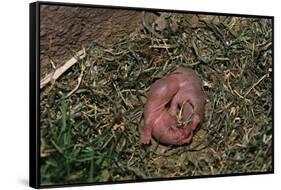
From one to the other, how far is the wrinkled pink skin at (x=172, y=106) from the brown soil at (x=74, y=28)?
0.97 feet

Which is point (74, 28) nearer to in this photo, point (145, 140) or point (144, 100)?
point (144, 100)

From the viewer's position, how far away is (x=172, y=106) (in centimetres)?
404

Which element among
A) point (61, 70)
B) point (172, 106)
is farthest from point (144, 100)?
point (61, 70)

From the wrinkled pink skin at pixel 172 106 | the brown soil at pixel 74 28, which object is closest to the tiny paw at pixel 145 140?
the wrinkled pink skin at pixel 172 106

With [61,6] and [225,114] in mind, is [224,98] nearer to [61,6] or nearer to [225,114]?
[225,114]

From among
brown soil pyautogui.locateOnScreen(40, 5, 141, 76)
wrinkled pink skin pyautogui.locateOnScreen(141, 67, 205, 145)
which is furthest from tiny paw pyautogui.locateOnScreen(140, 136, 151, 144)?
brown soil pyautogui.locateOnScreen(40, 5, 141, 76)

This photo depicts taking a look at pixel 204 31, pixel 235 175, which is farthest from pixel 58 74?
pixel 235 175

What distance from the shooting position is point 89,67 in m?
3.84

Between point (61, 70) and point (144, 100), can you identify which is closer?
point (61, 70)

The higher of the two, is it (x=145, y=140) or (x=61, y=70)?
(x=61, y=70)

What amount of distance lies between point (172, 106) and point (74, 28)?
0.58 m

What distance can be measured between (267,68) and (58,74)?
43.8 inches

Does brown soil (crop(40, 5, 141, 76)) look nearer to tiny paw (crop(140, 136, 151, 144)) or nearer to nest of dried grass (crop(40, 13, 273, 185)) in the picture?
nest of dried grass (crop(40, 13, 273, 185))

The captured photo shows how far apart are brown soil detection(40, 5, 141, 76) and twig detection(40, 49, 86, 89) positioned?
18 mm
